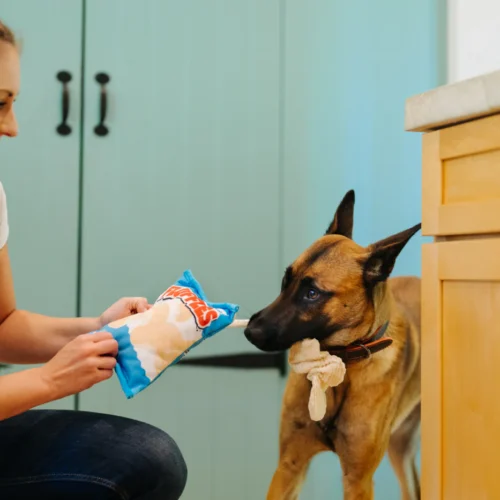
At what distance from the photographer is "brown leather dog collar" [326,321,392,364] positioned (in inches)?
46.6

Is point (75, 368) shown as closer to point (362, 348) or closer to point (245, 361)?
Answer: point (362, 348)

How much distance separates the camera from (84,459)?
97 centimetres

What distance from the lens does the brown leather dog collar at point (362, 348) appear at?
1.18 metres

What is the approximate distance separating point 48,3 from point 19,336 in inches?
37.1

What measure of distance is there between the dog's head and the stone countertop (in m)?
0.19

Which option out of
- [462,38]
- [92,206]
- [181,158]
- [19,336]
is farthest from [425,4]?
[19,336]

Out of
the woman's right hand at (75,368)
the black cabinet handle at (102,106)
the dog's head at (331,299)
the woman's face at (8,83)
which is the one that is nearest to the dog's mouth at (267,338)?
the dog's head at (331,299)

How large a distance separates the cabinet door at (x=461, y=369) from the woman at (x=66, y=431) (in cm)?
43

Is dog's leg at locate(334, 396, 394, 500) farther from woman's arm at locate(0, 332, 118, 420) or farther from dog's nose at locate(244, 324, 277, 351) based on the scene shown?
woman's arm at locate(0, 332, 118, 420)

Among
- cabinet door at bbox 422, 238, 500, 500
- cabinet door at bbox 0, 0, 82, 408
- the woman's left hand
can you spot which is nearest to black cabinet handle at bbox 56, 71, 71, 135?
cabinet door at bbox 0, 0, 82, 408

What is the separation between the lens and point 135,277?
5.84ft

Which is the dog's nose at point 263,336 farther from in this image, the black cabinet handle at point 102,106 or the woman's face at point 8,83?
the black cabinet handle at point 102,106

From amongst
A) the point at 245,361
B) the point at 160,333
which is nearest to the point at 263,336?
the point at 160,333

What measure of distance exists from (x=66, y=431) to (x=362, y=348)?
1.73ft
